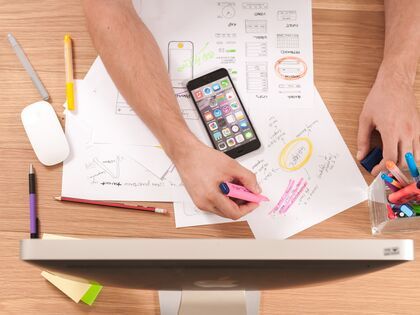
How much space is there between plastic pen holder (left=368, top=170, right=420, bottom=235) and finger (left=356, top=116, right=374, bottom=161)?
52 mm

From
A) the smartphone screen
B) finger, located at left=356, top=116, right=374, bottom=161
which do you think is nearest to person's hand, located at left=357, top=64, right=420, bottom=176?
finger, located at left=356, top=116, right=374, bottom=161

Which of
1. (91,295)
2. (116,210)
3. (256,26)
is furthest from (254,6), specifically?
(91,295)

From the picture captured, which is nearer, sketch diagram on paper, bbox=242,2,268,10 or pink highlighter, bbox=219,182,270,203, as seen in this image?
pink highlighter, bbox=219,182,270,203

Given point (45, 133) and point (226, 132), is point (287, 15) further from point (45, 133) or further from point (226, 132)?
point (45, 133)

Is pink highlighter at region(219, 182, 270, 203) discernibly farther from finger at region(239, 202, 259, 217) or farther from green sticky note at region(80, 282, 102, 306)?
green sticky note at region(80, 282, 102, 306)

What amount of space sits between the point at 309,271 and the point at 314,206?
37 centimetres

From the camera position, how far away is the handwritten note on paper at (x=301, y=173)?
859 millimetres

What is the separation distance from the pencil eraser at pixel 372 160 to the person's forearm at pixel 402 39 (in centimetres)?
15

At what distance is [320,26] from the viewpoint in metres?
0.95

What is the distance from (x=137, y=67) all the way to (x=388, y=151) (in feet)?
1.52

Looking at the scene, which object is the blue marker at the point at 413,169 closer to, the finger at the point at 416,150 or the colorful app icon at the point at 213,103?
the finger at the point at 416,150

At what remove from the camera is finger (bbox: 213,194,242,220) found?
808mm

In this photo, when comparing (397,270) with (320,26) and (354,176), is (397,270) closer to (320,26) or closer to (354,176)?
(354,176)

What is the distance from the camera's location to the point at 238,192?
81 cm
